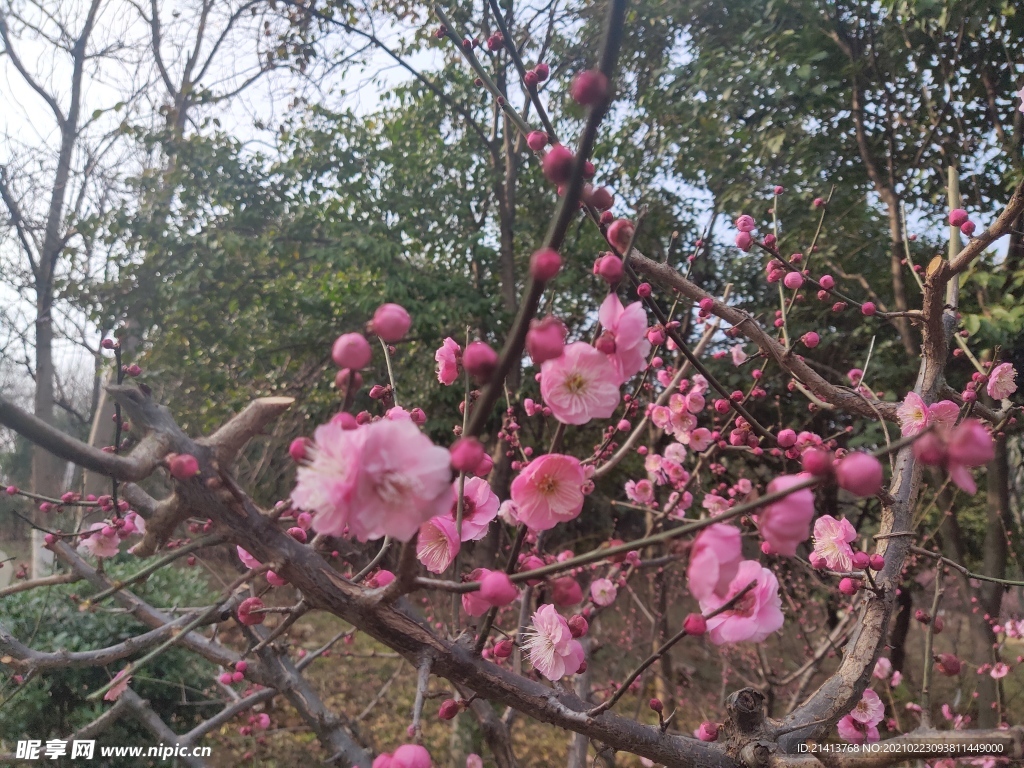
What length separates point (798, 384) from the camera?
5.00ft

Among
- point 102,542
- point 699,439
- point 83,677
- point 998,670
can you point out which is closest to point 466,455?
point 102,542

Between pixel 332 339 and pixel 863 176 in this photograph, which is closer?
pixel 863 176

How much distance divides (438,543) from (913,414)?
1.22 metres

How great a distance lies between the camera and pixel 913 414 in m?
1.38

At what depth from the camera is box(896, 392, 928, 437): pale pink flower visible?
1337mm

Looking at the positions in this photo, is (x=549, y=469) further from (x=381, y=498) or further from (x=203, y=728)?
(x=203, y=728)

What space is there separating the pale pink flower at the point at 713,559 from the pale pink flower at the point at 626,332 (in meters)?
0.20

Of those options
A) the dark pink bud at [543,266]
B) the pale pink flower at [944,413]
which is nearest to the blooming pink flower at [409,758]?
the dark pink bud at [543,266]

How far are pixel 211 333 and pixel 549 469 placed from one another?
5029mm

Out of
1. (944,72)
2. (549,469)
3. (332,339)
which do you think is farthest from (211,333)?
(944,72)

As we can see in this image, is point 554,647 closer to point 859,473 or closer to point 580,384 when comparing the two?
point 580,384

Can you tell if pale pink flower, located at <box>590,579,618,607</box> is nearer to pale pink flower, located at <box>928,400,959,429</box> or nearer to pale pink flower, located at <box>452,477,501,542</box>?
pale pink flower, located at <box>928,400,959,429</box>

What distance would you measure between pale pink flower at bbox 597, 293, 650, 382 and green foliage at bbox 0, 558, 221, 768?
2659mm

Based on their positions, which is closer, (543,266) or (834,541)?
(543,266)
